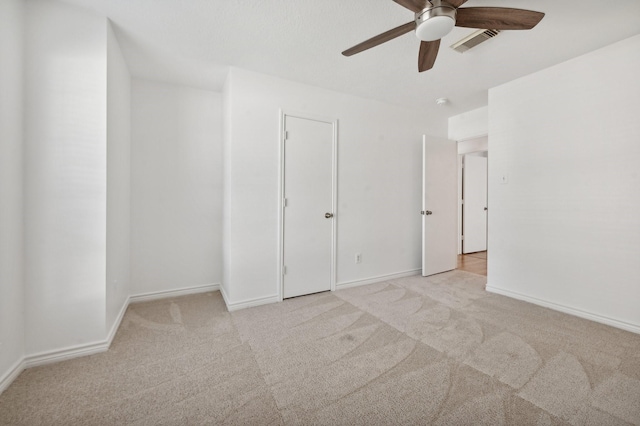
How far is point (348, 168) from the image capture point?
3.46m

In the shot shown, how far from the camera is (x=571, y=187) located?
106 inches

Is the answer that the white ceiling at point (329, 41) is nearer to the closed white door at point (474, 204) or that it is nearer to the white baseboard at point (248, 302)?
the white baseboard at point (248, 302)

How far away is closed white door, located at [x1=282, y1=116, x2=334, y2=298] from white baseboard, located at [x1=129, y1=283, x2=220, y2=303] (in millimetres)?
1037

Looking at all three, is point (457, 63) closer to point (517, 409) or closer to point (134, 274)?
point (517, 409)

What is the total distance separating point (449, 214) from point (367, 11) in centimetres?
323

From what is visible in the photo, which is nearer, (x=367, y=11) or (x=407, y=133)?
(x=367, y=11)

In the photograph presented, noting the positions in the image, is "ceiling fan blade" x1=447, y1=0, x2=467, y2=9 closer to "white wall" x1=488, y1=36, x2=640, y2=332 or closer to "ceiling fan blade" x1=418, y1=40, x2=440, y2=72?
"ceiling fan blade" x1=418, y1=40, x2=440, y2=72

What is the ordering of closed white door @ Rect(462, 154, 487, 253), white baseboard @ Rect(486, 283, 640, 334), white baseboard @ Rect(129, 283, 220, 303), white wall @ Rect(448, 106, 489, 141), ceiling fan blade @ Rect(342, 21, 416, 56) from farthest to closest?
closed white door @ Rect(462, 154, 487, 253), white wall @ Rect(448, 106, 489, 141), white baseboard @ Rect(129, 283, 220, 303), white baseboard @ Rect(486, 283, 640, 334), ceiling fan blade @ Rect(342, 21, 416, 56)

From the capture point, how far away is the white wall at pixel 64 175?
1827mm

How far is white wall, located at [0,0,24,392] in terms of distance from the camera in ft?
5.24

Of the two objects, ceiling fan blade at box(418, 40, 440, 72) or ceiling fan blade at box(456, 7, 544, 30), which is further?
ceiling fan blade at box(418, 40, 440, 72)

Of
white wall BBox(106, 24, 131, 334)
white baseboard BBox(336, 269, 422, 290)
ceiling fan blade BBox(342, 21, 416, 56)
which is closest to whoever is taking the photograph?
ceiling fan blade BBox(342, 21, 416, 56)

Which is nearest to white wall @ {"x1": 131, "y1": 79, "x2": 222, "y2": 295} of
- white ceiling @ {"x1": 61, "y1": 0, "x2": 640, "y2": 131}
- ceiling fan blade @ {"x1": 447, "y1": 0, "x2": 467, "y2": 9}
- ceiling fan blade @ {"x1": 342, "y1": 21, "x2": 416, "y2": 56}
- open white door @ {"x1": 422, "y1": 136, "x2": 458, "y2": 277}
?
white ceiling @ {"x1": 61, "y1": 0, "x2": 640, "y2": 131}

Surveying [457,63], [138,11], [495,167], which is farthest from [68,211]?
[495,167]
